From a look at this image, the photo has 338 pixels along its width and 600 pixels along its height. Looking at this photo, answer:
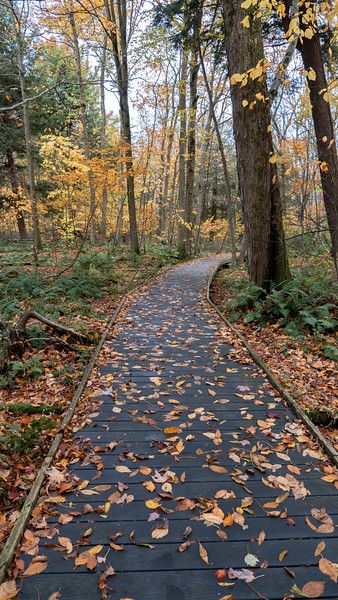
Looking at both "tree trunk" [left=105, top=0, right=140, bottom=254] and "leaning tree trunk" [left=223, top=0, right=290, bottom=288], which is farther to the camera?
"tree trunk" [left=105, top=0, right=140, bottom=254]

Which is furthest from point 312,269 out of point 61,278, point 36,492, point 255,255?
point 36,492

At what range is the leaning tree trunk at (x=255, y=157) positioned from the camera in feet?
25.5

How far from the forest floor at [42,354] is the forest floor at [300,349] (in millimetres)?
2924

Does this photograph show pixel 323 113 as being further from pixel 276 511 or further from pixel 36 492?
pixel 36 492

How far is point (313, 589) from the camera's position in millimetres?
2385

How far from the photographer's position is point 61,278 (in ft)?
37.1

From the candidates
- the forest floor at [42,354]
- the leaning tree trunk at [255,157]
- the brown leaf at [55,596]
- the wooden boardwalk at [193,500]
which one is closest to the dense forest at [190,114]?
the leaning tree trunk at [255,157]

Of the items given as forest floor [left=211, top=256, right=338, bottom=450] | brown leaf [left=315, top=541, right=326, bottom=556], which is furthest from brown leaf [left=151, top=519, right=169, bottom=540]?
forest floor [left=211, top=256, right=338, bottom=450]

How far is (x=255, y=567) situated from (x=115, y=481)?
1379mm

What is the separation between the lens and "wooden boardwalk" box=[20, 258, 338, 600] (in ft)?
8.13

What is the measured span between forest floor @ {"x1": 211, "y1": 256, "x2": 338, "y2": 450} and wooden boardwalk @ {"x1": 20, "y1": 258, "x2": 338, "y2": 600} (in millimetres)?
472

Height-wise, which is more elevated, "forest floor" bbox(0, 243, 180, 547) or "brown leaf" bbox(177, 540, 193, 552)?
"forest floor" bbox(0, 243, 180, 547)

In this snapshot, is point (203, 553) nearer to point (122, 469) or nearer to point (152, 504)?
point (152, 504)

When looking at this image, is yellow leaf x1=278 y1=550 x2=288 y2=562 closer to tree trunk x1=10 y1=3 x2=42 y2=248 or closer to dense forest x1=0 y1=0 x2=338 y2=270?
dense forest x1=0 y1=0 x2=338 y2=270
